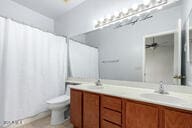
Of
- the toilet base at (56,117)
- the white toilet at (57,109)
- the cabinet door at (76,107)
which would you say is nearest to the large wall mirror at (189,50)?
the cabinet door at (76,107)

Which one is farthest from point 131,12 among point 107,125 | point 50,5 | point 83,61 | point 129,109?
point 50,5

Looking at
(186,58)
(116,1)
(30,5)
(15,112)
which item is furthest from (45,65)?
(186,58)

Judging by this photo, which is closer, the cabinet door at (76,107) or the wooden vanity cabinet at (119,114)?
the wooden vanity cabinet at (119,114)

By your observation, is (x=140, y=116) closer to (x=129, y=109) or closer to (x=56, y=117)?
(x=129, y=109)

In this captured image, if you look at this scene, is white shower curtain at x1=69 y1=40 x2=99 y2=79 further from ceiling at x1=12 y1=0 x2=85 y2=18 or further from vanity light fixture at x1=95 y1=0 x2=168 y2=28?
ceiling at x1=12 y1=0 x2=85 y2=18

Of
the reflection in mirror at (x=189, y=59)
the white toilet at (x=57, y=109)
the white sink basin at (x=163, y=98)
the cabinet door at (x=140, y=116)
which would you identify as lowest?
the white toilet at (x=57, y=109)

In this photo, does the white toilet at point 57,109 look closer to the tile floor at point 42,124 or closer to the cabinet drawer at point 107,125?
the tile floor at point 42,124

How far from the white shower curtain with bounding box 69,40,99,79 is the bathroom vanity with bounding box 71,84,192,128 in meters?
0.65

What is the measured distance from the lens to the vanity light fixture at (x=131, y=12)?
69.5 inches

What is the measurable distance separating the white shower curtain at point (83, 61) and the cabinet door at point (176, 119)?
1500 mm

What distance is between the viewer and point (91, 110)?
1734 millimetres

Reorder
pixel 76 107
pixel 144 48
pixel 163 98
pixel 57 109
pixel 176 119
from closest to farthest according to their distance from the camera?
1. pixel 176 119
2. pixel 163 98
3. pixel 144 48
4. pixel 76 107
5. pixel 57 109

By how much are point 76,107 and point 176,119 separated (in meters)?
1.37

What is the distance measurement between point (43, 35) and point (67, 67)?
0.88 m
